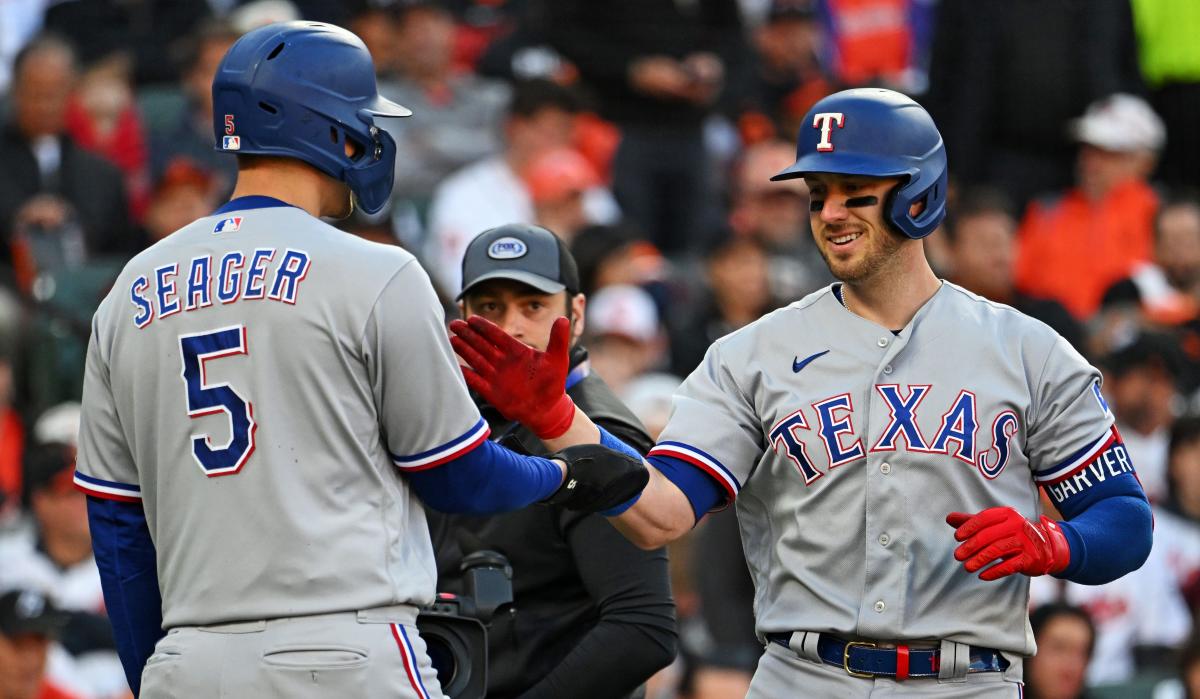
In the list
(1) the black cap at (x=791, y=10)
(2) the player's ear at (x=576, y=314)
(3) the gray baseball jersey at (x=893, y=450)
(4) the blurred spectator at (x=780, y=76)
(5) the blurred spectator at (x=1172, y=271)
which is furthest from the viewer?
(1) the black cap at (x=791, y=10)

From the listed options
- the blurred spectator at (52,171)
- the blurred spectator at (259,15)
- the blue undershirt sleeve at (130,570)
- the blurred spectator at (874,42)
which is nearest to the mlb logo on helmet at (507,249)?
the blue undershirt sleeve at (130,570)

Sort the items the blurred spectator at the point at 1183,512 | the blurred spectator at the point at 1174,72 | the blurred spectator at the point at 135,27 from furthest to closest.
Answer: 1. the blurred spectator at the point at 1174,72
2. the blurred spectator at the point at 135,27
3. the blurred spectator at the point at 1183,512

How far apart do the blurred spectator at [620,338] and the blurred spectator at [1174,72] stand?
18.2 feet

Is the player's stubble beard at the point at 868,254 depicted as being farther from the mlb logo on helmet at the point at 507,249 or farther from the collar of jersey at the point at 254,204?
the collar of jersey at the point at 254,204

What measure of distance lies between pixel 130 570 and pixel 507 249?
159cm

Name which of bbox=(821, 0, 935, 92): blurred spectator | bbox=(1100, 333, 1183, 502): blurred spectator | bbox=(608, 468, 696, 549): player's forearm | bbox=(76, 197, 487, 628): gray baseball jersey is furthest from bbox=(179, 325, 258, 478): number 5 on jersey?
bbox=(821, 0, 935, 92): blurred spectator

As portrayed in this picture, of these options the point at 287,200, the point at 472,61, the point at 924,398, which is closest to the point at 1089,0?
the point at 472,61

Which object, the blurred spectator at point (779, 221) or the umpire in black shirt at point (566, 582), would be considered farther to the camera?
the blurred spectator at point (779, 221)

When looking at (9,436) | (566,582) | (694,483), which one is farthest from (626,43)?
(694,483)

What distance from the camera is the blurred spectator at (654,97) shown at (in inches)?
463

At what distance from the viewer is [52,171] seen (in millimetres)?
10570

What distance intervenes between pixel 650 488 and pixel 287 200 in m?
1.17

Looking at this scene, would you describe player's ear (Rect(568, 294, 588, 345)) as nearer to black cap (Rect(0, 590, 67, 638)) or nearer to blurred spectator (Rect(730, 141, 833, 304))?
black cap (Rect(0, 590, 67, 638))

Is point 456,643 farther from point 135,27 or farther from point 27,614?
point 135,27
